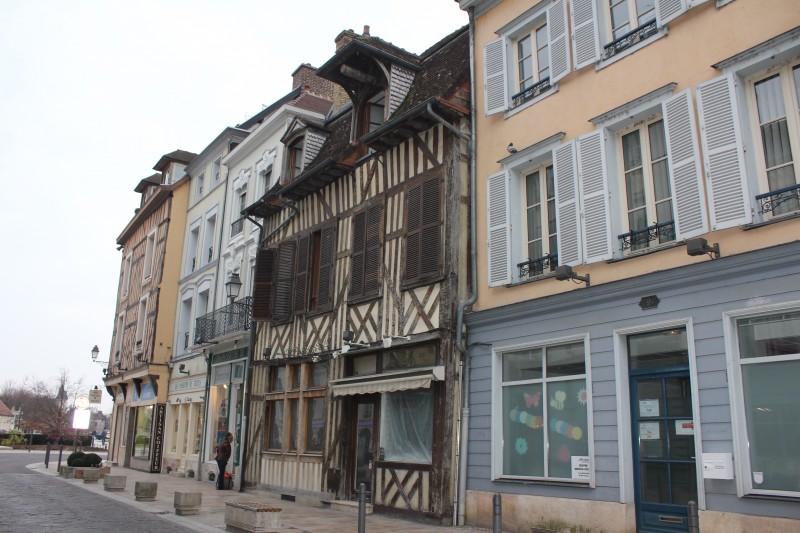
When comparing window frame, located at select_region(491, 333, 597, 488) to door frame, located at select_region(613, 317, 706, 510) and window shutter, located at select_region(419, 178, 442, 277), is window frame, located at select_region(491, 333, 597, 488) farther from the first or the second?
window shutter, located at select_region(419, 178, 442, 277)

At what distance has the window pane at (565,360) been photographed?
8938 mm

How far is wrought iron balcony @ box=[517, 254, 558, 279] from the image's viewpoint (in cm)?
961

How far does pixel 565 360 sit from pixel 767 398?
273 centimetres

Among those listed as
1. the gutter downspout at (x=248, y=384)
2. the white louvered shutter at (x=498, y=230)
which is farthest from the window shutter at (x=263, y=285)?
the white louvered shutter at (x=498, y=230)

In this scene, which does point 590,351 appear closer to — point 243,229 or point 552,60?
point 552,60

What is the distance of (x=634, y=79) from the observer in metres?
A: 8.70

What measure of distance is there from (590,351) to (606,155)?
250 cm

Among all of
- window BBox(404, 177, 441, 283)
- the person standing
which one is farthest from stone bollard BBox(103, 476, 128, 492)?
window BBox(404, 177, 441, 283)

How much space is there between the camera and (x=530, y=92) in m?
10.5

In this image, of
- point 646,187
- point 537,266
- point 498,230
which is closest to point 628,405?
point 537,266

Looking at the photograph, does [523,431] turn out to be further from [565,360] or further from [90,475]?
[90,475]

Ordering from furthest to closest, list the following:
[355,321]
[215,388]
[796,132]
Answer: [215,388], [355,321], [796,132]

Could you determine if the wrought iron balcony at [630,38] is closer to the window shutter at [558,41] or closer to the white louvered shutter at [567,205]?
the window shutter at [558,41]

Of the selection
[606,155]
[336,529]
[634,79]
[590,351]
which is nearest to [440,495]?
[336,529]
